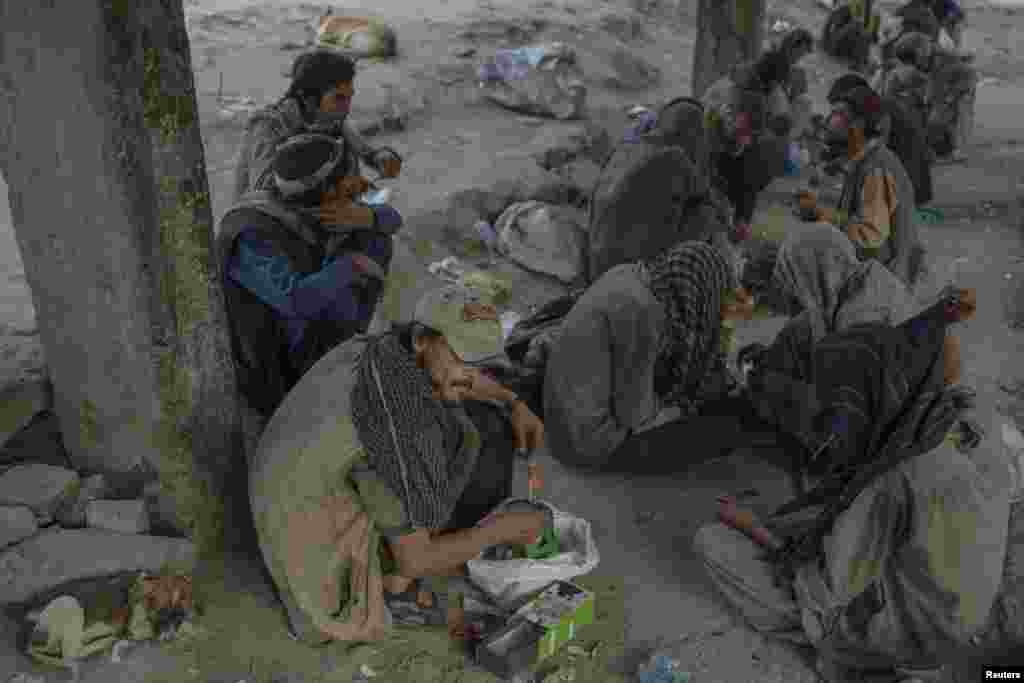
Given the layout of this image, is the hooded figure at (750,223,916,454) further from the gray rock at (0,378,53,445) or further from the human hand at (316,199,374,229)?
the gray rock at (0,378,53,445)

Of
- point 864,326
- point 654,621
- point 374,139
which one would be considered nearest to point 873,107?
point 864,326

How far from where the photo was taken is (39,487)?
335 centimetres

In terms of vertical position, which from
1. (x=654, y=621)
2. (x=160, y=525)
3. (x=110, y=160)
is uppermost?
(x=110, y=160)

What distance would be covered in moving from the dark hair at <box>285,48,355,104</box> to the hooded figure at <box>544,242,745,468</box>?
4.55 ft

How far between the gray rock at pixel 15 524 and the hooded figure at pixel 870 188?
379 cm

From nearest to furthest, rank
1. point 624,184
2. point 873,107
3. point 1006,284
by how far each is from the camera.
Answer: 1. point 873,107
2. point 624,184
3. point 1006,284

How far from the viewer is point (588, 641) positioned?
11.4ft

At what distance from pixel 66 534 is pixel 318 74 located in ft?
6.86

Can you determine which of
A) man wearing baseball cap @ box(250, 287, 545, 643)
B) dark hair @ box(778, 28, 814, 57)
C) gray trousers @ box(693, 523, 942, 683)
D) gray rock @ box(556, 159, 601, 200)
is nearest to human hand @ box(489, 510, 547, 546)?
man wearing baseball cap @ box(250, 287, 545, 643)

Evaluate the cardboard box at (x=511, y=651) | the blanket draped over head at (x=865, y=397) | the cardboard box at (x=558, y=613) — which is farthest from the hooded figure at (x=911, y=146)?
the cardboard box at (x=511, y=651)

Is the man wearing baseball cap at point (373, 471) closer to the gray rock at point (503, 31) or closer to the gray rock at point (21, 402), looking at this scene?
the gray rock at point (21, 402)

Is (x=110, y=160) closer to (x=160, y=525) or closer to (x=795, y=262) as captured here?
(x=160, y=525)

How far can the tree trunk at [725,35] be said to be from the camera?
815 centimetres

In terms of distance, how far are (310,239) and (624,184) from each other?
7.05 feet
